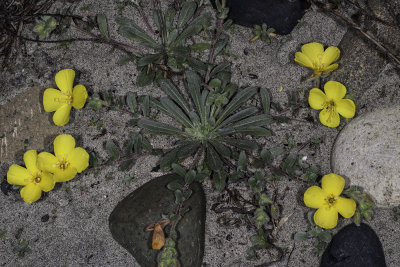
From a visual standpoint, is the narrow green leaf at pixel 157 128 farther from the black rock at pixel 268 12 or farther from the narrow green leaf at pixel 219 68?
the black rock at pixel 268 12

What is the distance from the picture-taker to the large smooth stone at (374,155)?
10.5ft

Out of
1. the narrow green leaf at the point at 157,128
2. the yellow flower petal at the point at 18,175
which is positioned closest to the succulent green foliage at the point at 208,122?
the narrow green leaf at the point at 157,128

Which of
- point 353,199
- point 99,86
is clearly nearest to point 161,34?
point 99,86

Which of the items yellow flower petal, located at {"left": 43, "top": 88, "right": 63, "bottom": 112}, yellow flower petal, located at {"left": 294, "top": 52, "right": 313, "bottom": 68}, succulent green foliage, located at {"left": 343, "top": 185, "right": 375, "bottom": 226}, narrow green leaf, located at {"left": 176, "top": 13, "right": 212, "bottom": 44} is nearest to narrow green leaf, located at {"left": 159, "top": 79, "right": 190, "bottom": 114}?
narrow green leaf, located at {"left": 176, "top": 13, "right": 212, "bottom": 44}

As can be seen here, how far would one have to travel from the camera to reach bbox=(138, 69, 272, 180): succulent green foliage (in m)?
3.32

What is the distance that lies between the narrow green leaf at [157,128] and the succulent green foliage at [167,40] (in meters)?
0.36

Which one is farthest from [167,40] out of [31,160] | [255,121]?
[31,160]

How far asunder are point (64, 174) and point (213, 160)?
1.09m

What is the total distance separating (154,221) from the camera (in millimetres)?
3254

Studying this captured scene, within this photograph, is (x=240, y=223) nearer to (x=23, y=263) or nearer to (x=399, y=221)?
(x=399, y=221)

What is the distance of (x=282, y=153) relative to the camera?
3.58 metres

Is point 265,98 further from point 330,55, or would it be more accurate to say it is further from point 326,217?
point 326,217

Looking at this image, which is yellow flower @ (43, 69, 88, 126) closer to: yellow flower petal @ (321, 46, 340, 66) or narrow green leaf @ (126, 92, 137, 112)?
narrow green leaf @ (126, 92, 137, 112)

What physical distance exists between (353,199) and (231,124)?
108 centimetres
